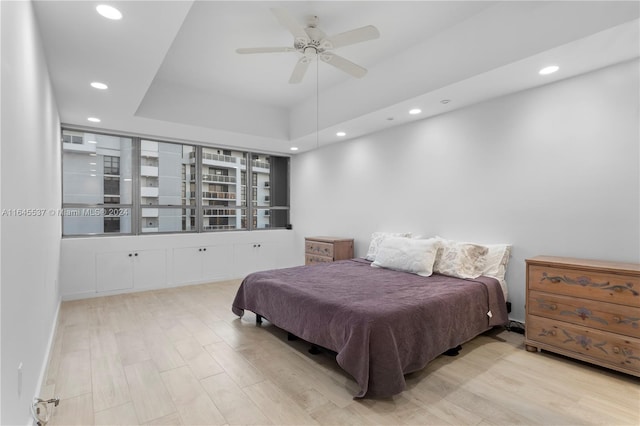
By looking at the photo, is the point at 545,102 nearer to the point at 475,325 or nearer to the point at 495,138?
the point at 495,138

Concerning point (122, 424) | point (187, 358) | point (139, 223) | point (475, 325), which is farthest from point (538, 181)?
point (139, 223)

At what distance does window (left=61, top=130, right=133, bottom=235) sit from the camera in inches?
181

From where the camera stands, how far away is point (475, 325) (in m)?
2.81

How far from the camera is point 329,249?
4.93 m

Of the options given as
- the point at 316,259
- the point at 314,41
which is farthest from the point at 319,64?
the point at 316,259

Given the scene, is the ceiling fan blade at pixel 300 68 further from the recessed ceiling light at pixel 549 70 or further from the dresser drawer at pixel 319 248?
the dresser drawer at pixel 319 248

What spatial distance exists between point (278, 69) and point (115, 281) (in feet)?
12.5

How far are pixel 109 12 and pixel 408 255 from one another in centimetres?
329

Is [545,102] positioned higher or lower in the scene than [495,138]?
higher

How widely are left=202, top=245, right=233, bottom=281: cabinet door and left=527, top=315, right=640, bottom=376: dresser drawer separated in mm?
4582

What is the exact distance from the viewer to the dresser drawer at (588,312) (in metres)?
2.27

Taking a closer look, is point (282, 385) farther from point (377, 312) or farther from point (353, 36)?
point (353, 36)

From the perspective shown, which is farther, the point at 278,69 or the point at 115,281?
the point at 115,281

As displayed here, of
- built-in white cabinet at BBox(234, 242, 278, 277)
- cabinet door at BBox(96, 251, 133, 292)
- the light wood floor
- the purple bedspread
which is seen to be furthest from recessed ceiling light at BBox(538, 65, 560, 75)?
cabinet door at BBox(96, 251, 133, 292)
